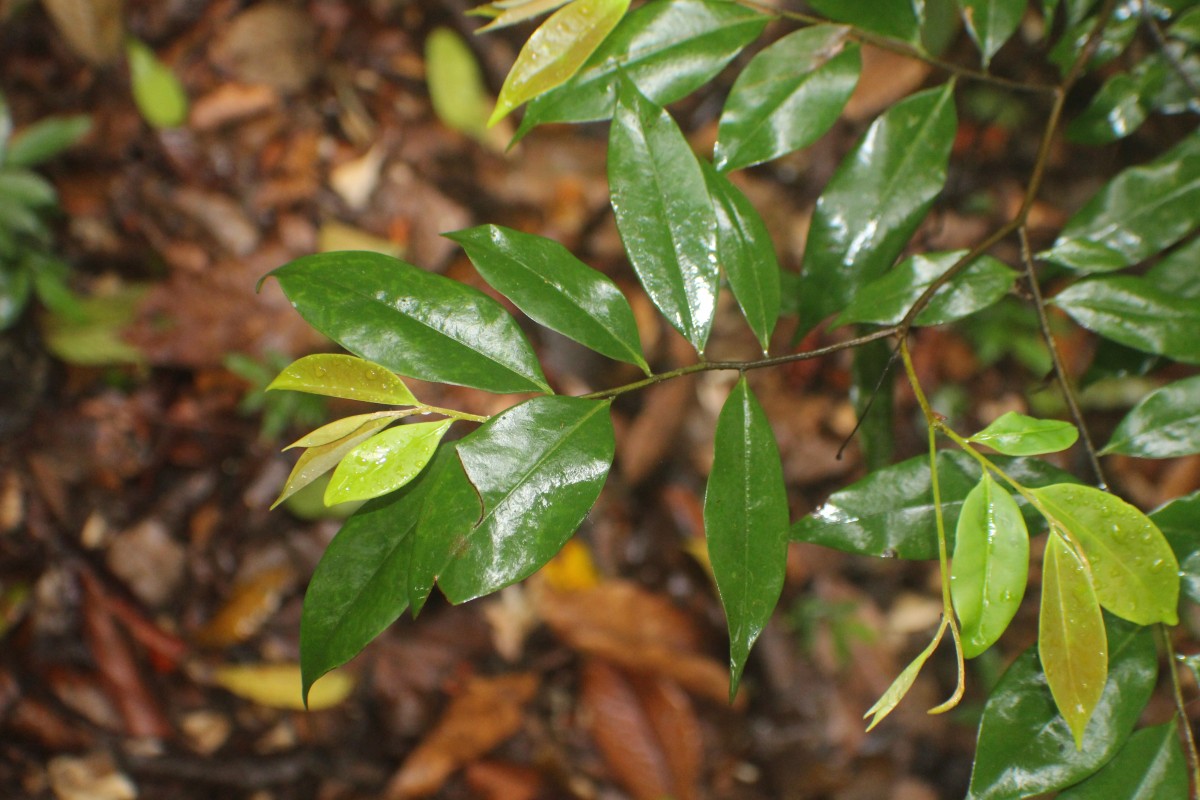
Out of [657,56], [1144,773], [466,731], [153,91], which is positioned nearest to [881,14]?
[657,56]

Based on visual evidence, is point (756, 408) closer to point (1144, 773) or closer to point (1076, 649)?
point (1076, 649)

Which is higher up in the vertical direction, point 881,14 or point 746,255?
point 881,14

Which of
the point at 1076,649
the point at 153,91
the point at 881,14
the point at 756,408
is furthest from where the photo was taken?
the point at 153,91

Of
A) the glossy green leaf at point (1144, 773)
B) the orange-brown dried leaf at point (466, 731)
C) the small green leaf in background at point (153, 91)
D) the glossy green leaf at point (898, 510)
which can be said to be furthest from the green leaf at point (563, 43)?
the small green leaf in background at point (153, 91)

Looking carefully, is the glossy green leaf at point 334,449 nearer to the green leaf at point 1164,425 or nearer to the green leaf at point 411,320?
the green leaf at point 411,320

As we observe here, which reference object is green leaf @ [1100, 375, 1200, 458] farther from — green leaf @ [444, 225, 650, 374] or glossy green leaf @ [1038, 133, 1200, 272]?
green leaf @ [444, 225, 650, 374]

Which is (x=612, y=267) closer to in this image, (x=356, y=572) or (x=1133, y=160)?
(x=1133, y=160)

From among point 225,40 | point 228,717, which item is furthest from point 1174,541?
point 225,40
